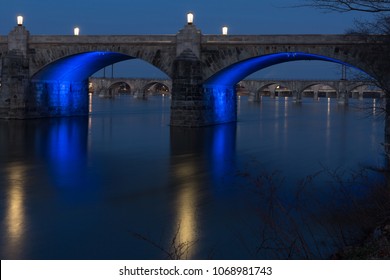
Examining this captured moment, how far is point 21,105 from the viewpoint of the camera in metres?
37.8

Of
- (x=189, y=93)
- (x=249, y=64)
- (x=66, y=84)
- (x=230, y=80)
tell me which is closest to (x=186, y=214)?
(x=189, y=93)

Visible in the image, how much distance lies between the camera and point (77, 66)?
40906 millimetres

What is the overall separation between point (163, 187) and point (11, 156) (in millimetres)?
8381

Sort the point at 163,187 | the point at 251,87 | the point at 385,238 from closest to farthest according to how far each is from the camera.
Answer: the point at 385,238
the point at 163,187
the point at 251,87

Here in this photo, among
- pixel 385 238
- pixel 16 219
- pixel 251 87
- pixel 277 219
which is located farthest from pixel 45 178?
pixel 251 87

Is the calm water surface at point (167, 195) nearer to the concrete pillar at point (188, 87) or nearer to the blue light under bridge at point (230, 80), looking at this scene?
the concrete pillar at point (188, 87)

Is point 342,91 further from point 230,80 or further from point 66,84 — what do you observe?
point 66,84

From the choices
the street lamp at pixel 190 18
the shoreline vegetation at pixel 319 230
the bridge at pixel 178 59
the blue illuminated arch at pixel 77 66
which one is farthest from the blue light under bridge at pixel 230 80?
the shoreline vegetation at pixel 319 230

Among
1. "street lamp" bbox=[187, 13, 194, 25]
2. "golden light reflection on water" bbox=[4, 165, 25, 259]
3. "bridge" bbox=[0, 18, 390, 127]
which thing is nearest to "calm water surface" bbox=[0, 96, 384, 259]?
"golden light reflection on water" bbox=[4, 165, 25, 259]

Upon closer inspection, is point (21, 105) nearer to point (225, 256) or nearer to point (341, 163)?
point (341, 163)

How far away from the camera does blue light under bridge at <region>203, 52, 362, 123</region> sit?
33.4 meters

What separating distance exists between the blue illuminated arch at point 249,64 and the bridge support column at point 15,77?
1320cm

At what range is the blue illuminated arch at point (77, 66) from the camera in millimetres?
37594

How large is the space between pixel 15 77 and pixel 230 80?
15.1m
